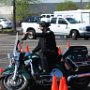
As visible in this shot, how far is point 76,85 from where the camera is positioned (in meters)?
10.1

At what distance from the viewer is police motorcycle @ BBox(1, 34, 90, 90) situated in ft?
31.5

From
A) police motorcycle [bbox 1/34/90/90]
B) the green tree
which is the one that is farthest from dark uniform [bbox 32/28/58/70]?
the green tree

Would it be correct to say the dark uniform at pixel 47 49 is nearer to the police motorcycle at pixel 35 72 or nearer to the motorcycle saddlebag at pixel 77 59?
the police motorcycle at pixel 35 72

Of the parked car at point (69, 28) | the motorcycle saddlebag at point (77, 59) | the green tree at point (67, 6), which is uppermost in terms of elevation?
the green tree at point (67, 6)

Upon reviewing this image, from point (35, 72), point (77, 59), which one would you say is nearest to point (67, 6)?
point (77, 59)

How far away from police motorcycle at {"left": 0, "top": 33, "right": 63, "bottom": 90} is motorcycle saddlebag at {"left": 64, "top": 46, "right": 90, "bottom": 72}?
1.25 ft

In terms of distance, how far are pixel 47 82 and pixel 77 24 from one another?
78.2 ft

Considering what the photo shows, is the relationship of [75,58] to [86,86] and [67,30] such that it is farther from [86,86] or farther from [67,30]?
[67,30]

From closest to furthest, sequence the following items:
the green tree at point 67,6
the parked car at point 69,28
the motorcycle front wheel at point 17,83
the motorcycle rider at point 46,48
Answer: the motorcycle front wheel at point 17,83 < the motorcycle rider at point 46,48 < the parked car at point 69,28 < the green tree at point 67,6

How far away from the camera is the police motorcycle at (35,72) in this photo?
9.60 meters

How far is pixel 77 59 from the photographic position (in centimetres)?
1022

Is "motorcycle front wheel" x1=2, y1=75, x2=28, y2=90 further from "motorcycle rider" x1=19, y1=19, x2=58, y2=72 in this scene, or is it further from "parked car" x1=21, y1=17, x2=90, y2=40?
"parked car" x1=21, y1=17, x2=90, y2=40

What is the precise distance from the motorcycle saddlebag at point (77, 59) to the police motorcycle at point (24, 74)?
0.38 meters

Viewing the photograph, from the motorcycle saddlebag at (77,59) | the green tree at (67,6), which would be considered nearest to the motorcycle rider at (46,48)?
the motorcycle saddlebag at (77,59)
